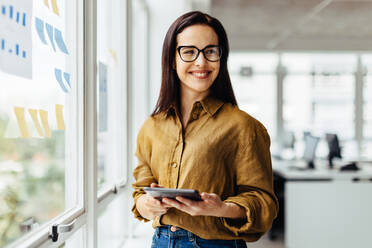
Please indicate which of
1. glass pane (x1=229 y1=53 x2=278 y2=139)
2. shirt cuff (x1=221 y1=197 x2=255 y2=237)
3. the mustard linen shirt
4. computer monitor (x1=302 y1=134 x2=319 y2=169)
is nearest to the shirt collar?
the mustard linen shirt

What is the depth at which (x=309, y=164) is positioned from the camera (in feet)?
15.4

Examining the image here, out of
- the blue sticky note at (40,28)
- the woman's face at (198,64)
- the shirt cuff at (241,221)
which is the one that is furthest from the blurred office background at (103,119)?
the shirt cuff at (241,221)

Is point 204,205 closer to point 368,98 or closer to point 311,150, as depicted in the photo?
point 311,150

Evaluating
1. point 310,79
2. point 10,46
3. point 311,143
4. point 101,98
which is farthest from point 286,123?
point 10,46

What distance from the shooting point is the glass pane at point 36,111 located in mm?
1025

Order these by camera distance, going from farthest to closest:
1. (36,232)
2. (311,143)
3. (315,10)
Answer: (315,10) < (311,143) < (36,232)

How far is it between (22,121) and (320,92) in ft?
25.9

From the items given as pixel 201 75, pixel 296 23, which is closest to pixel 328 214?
pixel 201 75

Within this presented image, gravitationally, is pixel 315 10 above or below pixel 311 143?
above

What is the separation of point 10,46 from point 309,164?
423 centimetres

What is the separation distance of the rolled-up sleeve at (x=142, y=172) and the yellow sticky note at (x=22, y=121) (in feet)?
1.10

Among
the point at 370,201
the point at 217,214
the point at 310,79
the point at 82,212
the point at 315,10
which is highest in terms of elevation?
the point at 315,10

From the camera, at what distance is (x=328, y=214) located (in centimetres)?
388

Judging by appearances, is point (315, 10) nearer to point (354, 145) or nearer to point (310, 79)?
point (310, 79)
